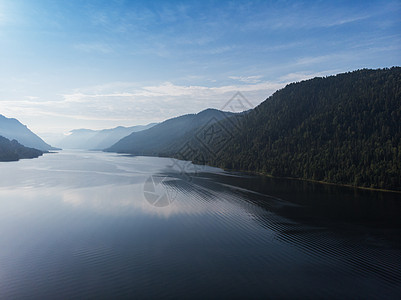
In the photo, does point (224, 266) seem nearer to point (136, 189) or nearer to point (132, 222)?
point (132, 222)

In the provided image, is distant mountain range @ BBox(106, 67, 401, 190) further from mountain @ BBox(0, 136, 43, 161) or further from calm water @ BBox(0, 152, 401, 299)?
mountain @ BBox(0, 136, 43, 161)

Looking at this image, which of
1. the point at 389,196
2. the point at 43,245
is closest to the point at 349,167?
the point at 389,196

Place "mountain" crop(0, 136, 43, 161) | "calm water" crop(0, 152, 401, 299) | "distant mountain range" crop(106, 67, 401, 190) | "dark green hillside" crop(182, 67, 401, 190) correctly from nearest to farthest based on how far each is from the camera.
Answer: "calm water" crop(0, 152, 401, 299), "dark green hillside" crop(182, 67, 401, 190), "distant mountain range" crop(106, 67, 401, 190), "mountain" crop(0, 136, 43, 161)

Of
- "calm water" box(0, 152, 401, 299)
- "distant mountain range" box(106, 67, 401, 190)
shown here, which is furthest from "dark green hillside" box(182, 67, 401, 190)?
"calm water" box(0, 152, 401, 299)

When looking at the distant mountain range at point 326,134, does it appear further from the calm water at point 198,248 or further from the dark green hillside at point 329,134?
the calm water at point 198,248

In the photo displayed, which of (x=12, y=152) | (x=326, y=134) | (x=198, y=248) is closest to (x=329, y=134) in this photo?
(x=326, y=134)

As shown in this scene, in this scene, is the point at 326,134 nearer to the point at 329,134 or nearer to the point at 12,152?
the point at 329,134

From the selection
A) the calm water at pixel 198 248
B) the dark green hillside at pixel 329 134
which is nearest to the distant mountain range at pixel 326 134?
the dark green hillside at pixel 329 134
